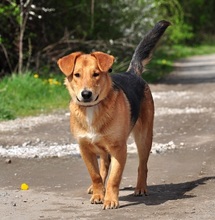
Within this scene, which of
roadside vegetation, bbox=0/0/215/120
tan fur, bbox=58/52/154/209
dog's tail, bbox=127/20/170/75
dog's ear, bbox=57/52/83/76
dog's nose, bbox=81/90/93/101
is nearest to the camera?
dog's nose, bbox=81/90/93/101

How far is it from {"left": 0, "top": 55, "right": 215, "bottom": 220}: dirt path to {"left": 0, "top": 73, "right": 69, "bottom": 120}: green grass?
799 millimetres

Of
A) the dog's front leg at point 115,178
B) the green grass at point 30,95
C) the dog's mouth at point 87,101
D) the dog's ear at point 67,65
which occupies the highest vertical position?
the dog's ear at point 67,65

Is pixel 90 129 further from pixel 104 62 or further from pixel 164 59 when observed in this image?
pixel 164 59

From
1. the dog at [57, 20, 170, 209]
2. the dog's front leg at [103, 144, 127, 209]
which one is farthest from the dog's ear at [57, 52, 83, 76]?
the dog's front leg at [103, 144, 127, 209]

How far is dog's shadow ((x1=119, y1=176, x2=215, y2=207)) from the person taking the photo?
7.79 metres

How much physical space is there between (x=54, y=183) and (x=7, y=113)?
5.16 metres

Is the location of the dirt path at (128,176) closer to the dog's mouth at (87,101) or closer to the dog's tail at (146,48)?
the dog's mouth at (87,101)

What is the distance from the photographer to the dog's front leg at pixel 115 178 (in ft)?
24.4

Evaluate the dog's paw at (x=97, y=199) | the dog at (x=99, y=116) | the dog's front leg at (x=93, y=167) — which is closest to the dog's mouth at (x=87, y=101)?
the dog at (x=99, y=116)

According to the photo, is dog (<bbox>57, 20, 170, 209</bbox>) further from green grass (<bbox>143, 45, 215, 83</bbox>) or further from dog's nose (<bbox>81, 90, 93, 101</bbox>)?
green grass (<bbox>143, 45, 215, 83</bbox>)

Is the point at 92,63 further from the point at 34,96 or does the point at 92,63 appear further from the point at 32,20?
the point at 32,20

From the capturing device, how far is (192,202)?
24.7 ft

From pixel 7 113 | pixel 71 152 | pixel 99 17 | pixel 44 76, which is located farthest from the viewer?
pixel 99 17

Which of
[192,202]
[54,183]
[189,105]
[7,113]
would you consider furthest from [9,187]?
[189,105]
